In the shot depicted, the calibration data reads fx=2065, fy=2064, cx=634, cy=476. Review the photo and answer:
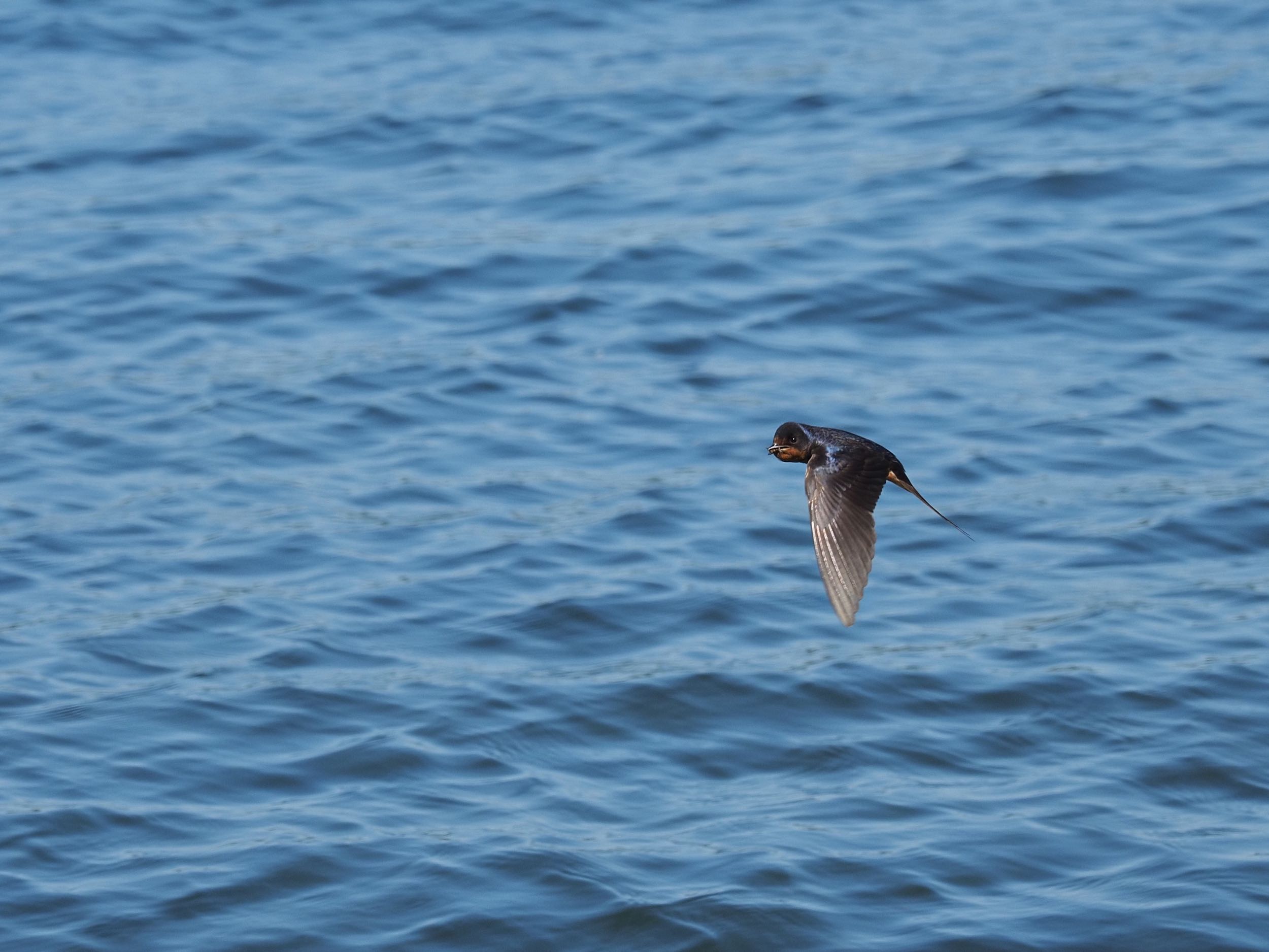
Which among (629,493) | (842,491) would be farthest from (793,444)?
(629,493)

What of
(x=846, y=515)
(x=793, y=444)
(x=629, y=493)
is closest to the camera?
(x=846, y=515)

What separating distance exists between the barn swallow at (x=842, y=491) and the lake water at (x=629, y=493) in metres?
1.63

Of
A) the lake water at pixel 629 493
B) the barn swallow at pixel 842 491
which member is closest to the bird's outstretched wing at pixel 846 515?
the barn swallow at pixel 842 491

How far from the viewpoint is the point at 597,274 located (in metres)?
10.8

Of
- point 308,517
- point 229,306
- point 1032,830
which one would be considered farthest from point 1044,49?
point 1032,830

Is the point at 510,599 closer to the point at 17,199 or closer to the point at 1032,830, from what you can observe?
the point at 1032,830

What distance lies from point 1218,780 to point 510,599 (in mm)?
2648

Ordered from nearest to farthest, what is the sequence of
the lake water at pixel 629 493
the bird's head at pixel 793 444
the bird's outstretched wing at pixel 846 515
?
1. the bird's outstretched wing at pixel 846 515
2. the bird's head at pixel 793 444
3. the lake water at pixel 629 493

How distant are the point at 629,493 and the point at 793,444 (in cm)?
349

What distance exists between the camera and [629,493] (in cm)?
853

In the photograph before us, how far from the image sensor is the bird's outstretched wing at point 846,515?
464 cm

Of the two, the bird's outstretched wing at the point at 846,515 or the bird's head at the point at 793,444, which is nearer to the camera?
the bird's outstretched wing at the point at 846,515

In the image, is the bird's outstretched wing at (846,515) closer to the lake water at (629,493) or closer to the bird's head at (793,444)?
the bird's head at (793,444)

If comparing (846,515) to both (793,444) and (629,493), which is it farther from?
(629,493)
